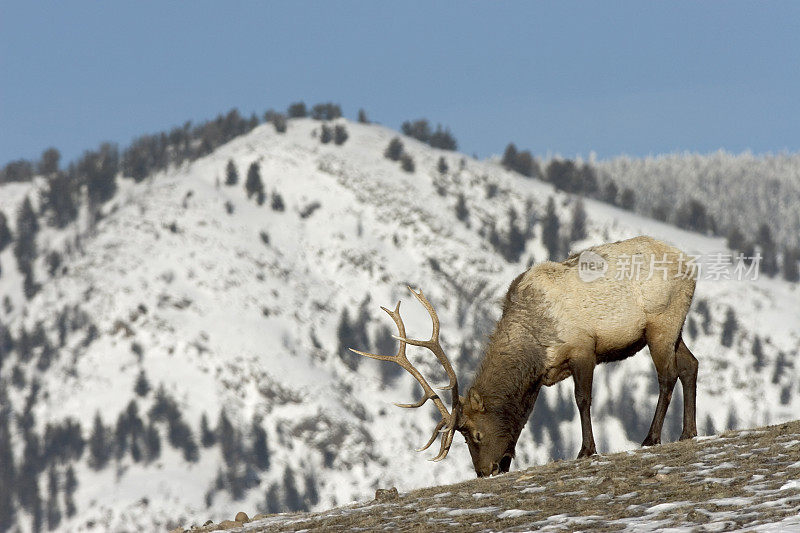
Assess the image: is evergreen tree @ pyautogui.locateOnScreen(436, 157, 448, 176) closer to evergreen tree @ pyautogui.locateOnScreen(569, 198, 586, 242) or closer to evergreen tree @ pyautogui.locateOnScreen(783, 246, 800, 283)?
evergreen tree @ pyautogui.locateOnScreen(569, 198, 586, 242)

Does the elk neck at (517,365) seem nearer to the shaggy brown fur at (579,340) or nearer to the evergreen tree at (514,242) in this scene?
the shaggy brown fur at (579,340)

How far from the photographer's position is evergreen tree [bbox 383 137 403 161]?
195m

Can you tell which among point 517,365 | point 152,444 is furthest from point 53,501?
point 517,365

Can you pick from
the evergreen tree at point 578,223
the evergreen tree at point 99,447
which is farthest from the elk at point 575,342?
the evergreen tree at point 578,223

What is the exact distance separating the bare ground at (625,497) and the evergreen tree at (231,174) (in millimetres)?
177210

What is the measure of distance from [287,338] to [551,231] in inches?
2110

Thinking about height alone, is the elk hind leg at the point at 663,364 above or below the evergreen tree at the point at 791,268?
below

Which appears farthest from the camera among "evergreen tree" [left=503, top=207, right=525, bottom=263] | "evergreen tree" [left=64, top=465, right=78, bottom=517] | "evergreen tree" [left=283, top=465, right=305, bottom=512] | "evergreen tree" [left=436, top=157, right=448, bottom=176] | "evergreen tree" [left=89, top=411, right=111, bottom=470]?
"evergreen tree" [left=436, top=157, right=448, bottom=176]

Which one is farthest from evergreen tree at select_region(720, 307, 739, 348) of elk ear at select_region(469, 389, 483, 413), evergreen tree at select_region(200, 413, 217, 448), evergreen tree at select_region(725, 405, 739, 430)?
elk ear at select_region(469, 389, 483, 413)

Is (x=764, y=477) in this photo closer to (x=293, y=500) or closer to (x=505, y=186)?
(x=293, y=500)

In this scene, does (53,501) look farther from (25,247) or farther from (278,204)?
(25,247)

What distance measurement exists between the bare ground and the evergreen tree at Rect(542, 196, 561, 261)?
6731 inches

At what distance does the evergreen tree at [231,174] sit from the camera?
188125 millimetres

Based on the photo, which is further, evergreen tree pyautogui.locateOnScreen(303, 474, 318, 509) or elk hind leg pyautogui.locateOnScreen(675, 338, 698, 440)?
evergreen tree pyautogui.locateOnScreen(303, 474, 318, 509)
